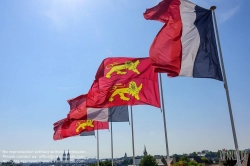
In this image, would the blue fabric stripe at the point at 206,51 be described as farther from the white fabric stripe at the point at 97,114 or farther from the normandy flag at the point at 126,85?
the white fabric stripe at the point at 97,114

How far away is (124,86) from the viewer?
12180 millimetres

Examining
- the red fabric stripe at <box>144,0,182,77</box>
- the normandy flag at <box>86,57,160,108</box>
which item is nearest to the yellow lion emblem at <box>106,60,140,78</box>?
the normandy flag at <box>86,57,160,108</box>

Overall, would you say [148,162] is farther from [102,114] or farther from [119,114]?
[102,114]

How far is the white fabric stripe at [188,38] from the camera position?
27.5 ft

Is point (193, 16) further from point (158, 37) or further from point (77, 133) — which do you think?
point (77, 133)

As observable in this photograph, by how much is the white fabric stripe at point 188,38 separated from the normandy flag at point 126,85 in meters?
3.62

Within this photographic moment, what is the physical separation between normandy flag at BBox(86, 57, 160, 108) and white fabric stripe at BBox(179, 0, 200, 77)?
142 inches

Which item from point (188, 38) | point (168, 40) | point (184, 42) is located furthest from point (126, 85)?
point (188, 38)

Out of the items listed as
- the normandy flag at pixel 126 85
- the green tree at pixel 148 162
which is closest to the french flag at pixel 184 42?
the normandy flag at pixel 126 85

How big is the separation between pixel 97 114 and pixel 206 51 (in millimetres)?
8729

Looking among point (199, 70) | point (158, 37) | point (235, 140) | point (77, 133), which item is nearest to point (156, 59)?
point (158, 37)

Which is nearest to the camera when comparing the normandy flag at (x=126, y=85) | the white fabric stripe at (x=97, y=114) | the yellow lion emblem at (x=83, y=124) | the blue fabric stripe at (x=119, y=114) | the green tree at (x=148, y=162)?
the normandy flag at (x=126, y=85)

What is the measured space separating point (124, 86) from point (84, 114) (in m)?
4.15

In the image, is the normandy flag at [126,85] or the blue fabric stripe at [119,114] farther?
the blue fabric stripe at [119,114]
